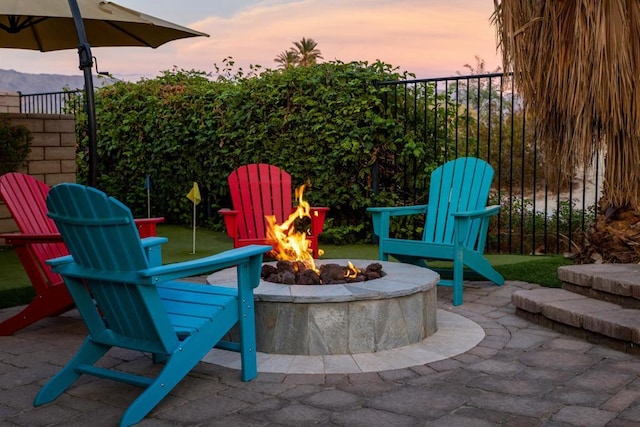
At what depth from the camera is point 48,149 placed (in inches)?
305

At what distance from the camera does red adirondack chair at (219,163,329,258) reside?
561 cm

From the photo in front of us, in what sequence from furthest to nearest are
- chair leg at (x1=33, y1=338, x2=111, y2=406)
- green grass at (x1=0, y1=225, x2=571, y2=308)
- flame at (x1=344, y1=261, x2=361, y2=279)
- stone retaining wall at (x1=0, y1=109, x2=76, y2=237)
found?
stone retaining wall at (x1=0, y1=109, x2=76, y2=237), green grass at (x1=0, y1=225, x2=571, y2=308), flame at (x1=344, y1=261, x2=361, y2=279), chair leg at (x1=33, y1=338, x2=111, y2=406)

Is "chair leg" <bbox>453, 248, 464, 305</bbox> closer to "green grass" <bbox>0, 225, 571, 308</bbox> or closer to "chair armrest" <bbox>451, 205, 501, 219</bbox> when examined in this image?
"chair armrest" <bbox>451, 205, 501, 219</bbox>

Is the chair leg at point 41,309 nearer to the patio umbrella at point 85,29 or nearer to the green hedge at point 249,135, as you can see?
the patio umbrella at point 85,29

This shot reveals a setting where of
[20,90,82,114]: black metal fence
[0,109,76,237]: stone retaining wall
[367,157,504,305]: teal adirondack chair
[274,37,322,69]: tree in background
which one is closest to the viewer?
[367,157,504,305]: teal adirondack chair

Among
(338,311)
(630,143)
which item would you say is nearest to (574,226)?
(630,143)

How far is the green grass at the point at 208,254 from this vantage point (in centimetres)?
521

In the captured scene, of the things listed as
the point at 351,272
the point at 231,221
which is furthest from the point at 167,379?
the point at 231,221

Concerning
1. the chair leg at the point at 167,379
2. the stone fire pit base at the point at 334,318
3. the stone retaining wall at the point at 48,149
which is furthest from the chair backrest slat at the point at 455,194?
the stone retaining wall at the point at 48,149

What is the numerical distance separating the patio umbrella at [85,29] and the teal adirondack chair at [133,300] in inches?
107

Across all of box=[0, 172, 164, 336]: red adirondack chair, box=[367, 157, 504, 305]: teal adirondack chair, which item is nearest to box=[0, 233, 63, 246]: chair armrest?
box=[0, 172, 164, 336]: red adirondack chair

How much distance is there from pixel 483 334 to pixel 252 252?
1.62 m

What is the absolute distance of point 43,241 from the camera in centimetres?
394

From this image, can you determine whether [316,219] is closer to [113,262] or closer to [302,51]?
[113,262]
